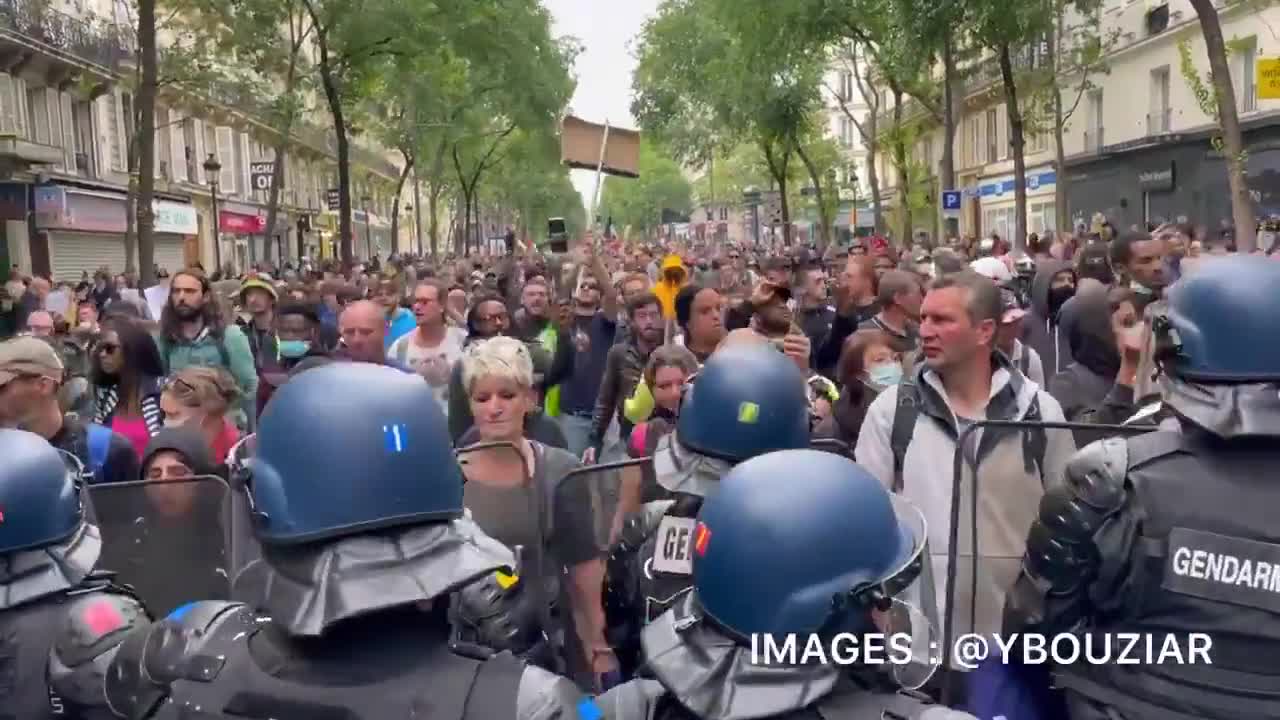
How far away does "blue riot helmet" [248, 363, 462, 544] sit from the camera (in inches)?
75.2

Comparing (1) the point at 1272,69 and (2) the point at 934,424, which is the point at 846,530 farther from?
(1) the point at 1272,69

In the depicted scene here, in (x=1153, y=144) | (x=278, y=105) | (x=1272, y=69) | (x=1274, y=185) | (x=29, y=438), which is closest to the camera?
(x=29, y=438)

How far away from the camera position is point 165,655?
2006 mm

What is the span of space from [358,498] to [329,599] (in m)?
0.15

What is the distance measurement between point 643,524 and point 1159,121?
1270 inches

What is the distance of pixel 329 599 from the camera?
1.84 m

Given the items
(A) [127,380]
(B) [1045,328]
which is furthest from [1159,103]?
(A) [127,380]

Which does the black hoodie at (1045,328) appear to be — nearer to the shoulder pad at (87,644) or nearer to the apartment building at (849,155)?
the shoulder pad at (87,644)

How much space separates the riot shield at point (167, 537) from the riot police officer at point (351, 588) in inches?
56.2

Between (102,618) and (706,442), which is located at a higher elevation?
(706,442)

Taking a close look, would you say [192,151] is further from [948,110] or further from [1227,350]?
[1227,350]

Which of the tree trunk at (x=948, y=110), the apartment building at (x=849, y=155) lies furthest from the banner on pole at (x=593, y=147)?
the apartment building at (x=849, y=155)

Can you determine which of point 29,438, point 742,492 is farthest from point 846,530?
point 29,438

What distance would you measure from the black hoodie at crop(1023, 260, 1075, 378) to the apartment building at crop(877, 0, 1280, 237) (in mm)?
14125
